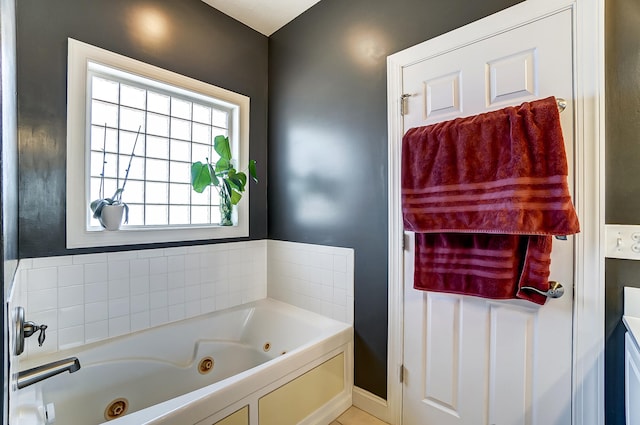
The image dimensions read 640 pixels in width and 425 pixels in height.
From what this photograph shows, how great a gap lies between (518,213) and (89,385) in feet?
7.77

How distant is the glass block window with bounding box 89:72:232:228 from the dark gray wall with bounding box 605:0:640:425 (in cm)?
242

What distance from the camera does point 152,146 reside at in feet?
6.97

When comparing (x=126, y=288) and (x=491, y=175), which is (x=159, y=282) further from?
(x=491, y=175)

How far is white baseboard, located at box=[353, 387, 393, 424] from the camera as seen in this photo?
180cm

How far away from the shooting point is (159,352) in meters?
1.91

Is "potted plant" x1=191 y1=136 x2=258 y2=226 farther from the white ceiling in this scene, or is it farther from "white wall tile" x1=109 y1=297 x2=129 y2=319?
the white ceiling

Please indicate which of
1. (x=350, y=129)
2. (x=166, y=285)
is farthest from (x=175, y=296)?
(x=350, y=129)

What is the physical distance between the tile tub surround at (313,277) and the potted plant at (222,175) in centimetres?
63

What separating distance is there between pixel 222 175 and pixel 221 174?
11 mm

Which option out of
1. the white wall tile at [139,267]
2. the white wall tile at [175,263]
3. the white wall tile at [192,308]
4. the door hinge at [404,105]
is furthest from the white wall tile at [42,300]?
the door hinge at [404,105]

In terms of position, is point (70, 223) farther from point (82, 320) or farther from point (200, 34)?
point (200, 34)

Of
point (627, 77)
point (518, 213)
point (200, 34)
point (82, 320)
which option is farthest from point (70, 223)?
point (627, 77)

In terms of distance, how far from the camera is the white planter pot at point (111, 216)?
173cm

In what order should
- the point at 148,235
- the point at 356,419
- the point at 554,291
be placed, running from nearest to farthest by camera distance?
the point at 554,291, the point at 356,419, the point at 148,235
